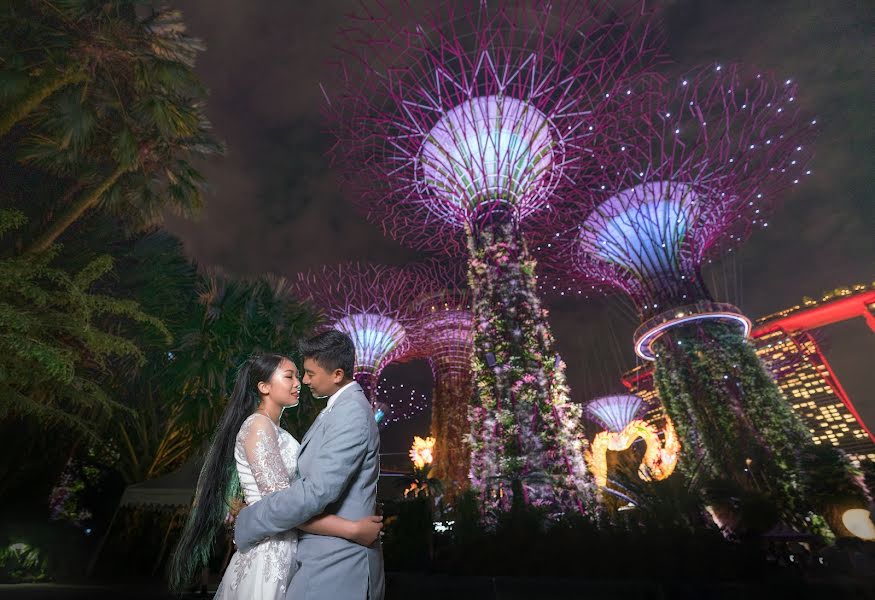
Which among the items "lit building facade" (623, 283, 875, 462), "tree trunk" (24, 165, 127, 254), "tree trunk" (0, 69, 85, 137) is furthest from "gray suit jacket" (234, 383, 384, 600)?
"lit building facade" (623, 283, 875, 462)

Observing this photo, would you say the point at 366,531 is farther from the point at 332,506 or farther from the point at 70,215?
the point at 70,215

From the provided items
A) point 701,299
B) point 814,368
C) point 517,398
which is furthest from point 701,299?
point 814,368

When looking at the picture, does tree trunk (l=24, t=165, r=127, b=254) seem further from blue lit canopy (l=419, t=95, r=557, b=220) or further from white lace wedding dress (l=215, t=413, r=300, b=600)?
blue lit canopy (l=419, t=95, r=557, b=220)

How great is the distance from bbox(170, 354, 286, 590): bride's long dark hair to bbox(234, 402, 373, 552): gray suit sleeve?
0.79 m

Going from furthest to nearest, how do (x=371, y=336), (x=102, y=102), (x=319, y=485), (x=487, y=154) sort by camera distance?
(x=371, y=336) < (x=487, y=154) < (x=102, y=102) < (x=319, y=485)

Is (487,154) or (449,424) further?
(449,424)

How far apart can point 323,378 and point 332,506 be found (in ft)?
1.96

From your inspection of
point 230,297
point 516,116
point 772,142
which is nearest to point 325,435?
point 230,297

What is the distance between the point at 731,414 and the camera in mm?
19531

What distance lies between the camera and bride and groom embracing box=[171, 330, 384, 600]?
73.9 inches

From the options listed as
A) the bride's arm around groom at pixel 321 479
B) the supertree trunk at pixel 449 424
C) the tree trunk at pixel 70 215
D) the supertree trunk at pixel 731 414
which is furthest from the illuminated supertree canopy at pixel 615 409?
the bride's arm around groom at pixel 321 479

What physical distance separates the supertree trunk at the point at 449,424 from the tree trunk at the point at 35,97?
2942cm

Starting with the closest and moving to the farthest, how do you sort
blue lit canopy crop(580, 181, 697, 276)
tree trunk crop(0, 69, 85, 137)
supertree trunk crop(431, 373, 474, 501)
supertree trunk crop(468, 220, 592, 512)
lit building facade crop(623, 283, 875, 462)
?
tree trunk crop(0, 69, 85, 137)
supertree trunk crop(468, 220, 592, 512)
blue lit canopy crop(580, 181, 697, 276)
supertree trunk crop(431, 373, 474, 501)
lit building facade crop(623, 283, 875, 462)

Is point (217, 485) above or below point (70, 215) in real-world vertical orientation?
below
